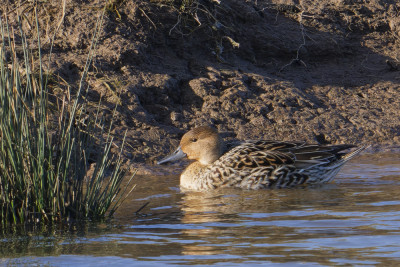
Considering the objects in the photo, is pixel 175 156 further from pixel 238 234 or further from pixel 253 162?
pixel 238 234

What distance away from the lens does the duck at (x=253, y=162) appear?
8031 mm

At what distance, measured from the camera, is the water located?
4641 millimetres

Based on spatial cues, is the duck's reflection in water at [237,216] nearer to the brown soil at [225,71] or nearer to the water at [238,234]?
the water at [238,234]

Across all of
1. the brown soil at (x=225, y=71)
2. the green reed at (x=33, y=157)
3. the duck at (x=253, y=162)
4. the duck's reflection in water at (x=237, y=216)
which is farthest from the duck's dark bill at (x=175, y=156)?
the green reed at (x=33, y=157)

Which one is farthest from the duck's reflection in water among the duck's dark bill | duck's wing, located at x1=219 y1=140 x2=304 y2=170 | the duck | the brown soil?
the brown soil

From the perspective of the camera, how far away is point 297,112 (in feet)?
32.4

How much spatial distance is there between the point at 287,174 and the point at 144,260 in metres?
3.68

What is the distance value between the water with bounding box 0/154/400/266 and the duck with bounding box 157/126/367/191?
54 centimetres

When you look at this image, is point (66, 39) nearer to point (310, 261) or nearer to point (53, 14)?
point (53, 14)

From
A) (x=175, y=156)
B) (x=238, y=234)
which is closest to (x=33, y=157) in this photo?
(x=238, y=234)

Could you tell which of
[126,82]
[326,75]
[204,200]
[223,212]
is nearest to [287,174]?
[204,200]

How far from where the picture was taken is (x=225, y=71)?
1014 cm

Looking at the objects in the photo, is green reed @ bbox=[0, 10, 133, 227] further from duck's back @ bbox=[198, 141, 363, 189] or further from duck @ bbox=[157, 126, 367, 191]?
duck's back @ bbox=[198, 141, 363, 189]

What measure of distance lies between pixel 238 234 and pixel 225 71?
508 centimetres
